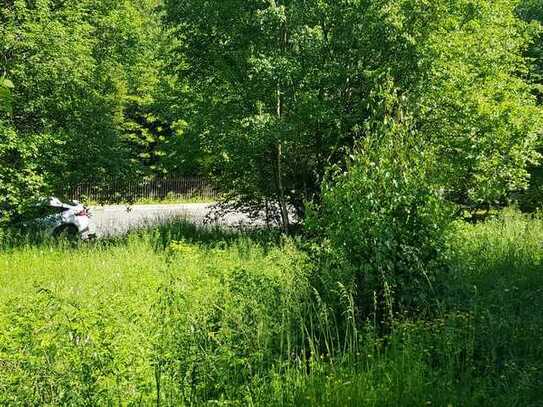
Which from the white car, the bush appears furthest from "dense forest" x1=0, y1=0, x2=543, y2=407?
the white car

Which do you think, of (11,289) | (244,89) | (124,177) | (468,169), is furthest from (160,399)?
(124,177)

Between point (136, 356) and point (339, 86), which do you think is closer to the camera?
point (136, 356)

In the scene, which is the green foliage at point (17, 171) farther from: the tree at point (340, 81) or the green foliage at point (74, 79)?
the tree at point (340, 81)

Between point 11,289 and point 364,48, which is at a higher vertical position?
point 364,48

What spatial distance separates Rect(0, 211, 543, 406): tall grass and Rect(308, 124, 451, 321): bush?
28cm

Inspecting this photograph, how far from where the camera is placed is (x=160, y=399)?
4.20 metres

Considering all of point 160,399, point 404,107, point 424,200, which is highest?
point 404,107

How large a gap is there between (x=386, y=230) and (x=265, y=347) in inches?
71.9

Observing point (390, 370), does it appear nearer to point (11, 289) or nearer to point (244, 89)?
point (11, 289)

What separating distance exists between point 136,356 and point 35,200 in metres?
9.20

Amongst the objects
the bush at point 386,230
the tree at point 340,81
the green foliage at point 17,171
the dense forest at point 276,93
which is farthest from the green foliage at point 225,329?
the green foliage at point 17,171

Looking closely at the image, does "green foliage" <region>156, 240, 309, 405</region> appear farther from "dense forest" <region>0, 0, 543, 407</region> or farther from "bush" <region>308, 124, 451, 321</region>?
"bush" <region>308, 124, 451, 321</region>

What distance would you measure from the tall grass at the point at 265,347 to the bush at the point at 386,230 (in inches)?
11.2

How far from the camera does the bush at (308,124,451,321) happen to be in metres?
5.89
